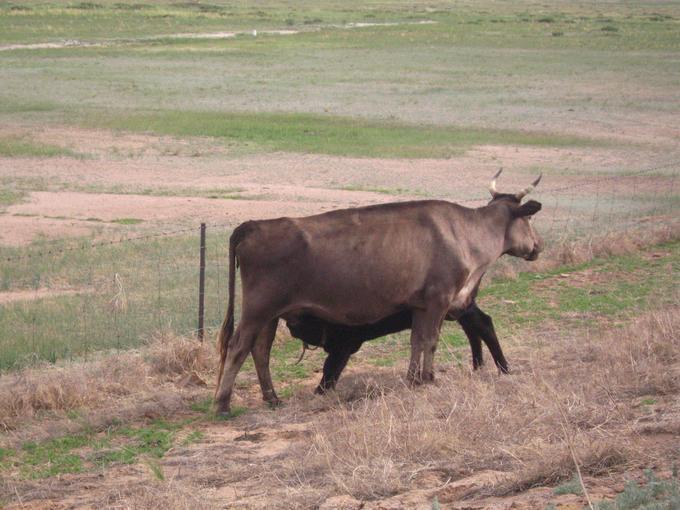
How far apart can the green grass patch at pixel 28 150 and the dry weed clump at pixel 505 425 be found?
69.5 ft

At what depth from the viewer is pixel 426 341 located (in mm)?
11266

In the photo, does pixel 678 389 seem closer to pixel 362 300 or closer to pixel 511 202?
pixel 362 300

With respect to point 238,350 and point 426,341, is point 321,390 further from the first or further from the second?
point 426,341

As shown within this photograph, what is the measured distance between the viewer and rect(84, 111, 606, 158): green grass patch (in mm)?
32375

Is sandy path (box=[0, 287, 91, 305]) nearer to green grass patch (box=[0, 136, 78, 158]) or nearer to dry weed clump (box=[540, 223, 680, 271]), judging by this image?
dry weed clump (box=[540, 223, 680, 271])

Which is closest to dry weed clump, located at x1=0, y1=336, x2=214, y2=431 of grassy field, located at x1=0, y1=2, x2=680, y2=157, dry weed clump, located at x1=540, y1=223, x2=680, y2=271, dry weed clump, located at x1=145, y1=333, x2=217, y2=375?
dry weed clump, located at x1=145, y1=333, x2=217, y2=375

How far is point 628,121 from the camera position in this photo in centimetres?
3831

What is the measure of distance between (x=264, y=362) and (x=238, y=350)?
317 millimetres

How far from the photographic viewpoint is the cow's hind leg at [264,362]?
11.2 meters

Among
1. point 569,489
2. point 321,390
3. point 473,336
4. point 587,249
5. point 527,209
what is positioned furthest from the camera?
point 587,249

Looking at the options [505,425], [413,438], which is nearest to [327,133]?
[505,425]

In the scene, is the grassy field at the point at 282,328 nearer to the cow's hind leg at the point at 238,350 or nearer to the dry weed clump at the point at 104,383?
the dry weed clump at the point at 104,383

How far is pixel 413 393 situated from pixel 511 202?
10.8 feet

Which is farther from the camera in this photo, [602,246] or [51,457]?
[602,246]
